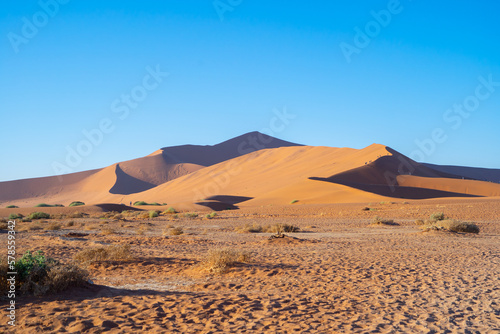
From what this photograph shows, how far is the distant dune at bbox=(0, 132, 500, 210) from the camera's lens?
55.2m

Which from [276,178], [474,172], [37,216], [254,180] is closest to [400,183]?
[276,178]

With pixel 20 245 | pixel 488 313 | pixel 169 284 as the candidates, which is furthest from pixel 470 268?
pixel 20 245

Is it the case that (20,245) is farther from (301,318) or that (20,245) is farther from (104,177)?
(104,177)

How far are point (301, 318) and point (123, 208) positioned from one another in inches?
1719

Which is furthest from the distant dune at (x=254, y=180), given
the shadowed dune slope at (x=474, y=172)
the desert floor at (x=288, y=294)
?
the desert floor at (x=288, y=294)

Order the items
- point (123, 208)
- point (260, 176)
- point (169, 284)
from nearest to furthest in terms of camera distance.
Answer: point (169, 284), point (123, 208), point (260, 176)

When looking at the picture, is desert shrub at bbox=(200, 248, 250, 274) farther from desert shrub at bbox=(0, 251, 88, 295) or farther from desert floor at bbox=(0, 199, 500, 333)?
desert shrub at bbox=(0, 251, 88, 295)

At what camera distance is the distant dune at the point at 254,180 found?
181 feet

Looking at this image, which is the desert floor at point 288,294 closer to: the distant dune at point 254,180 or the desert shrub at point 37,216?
the desert shrub at point 37,216

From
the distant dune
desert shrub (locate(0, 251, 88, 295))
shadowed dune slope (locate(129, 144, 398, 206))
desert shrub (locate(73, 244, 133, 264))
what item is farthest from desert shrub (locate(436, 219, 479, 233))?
shadowed dune slope (locate(129, 144, 398, 206))

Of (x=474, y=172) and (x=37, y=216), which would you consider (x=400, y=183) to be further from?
(x=474, y=172)

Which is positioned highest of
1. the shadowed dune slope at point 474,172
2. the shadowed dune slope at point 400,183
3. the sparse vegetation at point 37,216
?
the shadowed dune slope at point 474,172

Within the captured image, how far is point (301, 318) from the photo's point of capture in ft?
20.7

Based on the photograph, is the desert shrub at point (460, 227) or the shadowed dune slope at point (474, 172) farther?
the shadowed dune slope at point (474, 172)
